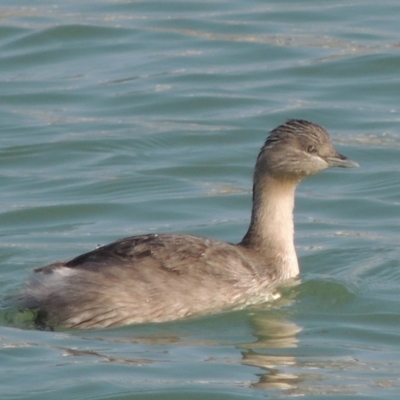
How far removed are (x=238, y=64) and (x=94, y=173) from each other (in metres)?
4.17

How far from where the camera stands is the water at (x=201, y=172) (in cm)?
827

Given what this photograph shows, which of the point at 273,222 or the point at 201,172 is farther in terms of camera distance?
the point at 201,172

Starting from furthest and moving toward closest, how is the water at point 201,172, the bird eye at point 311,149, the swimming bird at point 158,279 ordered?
the bird eye at point 311,149 → the swimming bird at point 158,279 → the water at point 201,172

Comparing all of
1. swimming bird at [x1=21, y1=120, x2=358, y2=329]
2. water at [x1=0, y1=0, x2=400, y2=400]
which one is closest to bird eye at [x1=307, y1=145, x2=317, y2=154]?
swimming bird at [x1=21, y1=120, x2=358, y2=329]

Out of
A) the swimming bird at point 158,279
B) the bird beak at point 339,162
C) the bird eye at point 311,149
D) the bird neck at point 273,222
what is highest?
the bird eye at point 311,149

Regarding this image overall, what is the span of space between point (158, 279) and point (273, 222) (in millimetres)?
1226

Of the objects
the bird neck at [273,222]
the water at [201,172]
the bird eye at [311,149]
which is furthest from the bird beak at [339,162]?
the water at [201,172]

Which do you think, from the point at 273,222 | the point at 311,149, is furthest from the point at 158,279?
the point at 311,149

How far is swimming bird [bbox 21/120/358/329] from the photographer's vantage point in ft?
29.2

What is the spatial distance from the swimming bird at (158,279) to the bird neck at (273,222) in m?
0.03

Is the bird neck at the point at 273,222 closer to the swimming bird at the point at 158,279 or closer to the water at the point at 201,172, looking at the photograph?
the swimming bird at the point at 158,279

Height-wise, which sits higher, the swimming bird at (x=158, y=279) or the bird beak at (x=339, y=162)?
the bird beak at (x=339, y=162)

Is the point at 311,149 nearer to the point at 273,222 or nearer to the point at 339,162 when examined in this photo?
the point at 339,162

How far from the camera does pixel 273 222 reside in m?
9.91
